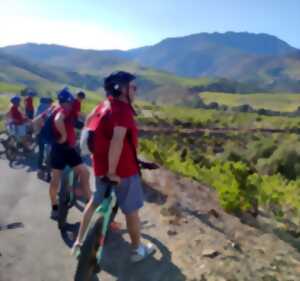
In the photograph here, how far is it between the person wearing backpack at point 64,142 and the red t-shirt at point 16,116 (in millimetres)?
7778

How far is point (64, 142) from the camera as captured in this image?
315 inches

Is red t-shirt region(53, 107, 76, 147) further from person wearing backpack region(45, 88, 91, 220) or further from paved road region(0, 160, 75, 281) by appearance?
paved road region(0, 160, 75, 281)

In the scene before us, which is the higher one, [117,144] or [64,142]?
[117,144]

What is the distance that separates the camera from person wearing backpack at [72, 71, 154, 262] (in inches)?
226

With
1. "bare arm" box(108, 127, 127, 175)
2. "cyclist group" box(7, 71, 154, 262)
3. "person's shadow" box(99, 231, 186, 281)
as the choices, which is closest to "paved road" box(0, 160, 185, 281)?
"person's shadow" box(99, 231, 186, 281)

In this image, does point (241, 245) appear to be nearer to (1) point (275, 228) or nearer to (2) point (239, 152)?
(1) point (275, 228)

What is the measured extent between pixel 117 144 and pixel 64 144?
246cm

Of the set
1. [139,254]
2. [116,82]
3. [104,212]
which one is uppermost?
[116,82]

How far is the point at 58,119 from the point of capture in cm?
782

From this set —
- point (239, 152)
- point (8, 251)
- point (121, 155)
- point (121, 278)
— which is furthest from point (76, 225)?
point (239, 152)

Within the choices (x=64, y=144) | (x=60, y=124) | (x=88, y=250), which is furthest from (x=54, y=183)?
(x=88, y=250)

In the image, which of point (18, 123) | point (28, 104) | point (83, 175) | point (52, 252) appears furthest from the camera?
point (28, 104)

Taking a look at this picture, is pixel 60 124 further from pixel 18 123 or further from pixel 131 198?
pixel 18 123

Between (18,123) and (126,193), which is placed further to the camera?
(18,123)
